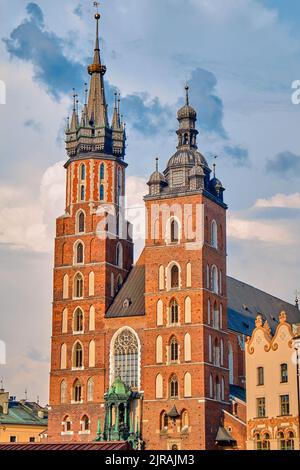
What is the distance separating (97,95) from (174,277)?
1935 centimetres

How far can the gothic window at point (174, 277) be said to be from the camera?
7629 cm

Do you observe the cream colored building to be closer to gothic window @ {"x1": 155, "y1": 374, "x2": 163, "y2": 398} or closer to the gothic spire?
gothic window @ {"x1": 155, "y1": 374, "x2": 163, "y2": 398}

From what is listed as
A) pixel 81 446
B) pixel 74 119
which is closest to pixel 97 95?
pixel 74 119

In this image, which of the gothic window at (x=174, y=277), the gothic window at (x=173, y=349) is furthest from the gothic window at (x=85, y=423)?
the gothic window at (x=174, y=277)

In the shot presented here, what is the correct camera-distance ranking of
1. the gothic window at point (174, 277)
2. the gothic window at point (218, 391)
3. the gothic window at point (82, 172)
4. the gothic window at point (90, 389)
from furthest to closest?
the gothic window at point (82, 172), the gothic window at point (90, 389), the gothic window at point (174, 277), the gothic window at point (218, 391)

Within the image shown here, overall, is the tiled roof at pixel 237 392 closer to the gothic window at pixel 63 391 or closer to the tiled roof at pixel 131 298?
the tiled roof at pixel 131 298

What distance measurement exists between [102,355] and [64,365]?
3.69 meters

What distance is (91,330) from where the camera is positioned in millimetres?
78938

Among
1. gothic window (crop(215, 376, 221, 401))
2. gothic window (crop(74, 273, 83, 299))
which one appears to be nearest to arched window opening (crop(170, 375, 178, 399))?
gothic window (crop(215, 376, 221, 401))

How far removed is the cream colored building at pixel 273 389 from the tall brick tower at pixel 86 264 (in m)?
13.5

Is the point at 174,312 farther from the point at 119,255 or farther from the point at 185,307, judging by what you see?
the point at 119,255

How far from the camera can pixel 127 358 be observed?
77.3 metres
